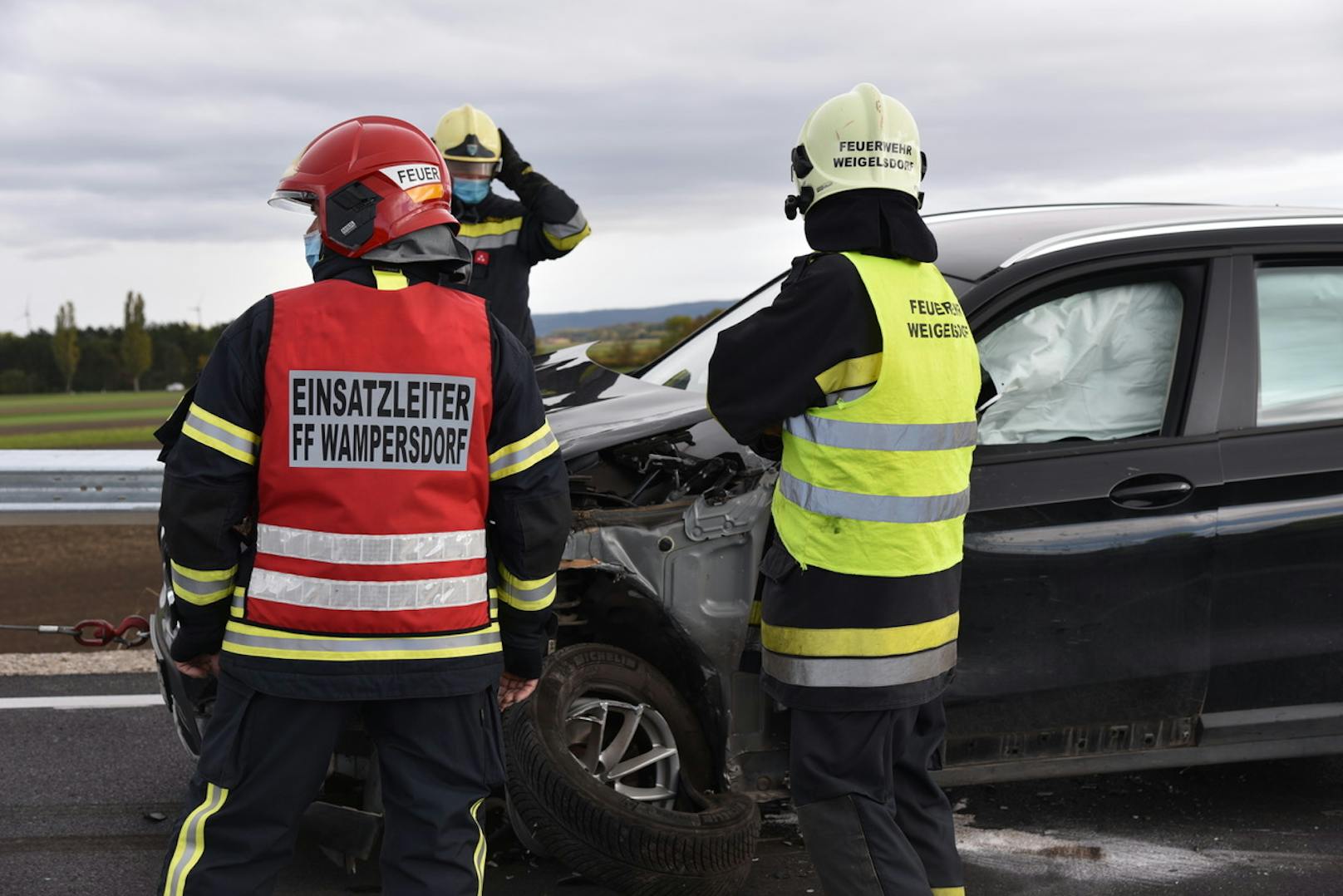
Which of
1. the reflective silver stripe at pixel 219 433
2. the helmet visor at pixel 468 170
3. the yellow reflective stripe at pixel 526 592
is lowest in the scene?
the yellow reflective stripe at pixel 526 592

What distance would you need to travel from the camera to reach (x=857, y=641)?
2969 millimetres

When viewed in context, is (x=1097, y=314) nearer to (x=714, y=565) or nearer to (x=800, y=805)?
(x=714, y=565)

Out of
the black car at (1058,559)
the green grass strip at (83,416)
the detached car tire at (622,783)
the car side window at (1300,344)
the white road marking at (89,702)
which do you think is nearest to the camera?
the detached car tire at (622,783)

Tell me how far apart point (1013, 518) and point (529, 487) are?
156cm

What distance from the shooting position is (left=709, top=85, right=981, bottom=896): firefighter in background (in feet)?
9.57

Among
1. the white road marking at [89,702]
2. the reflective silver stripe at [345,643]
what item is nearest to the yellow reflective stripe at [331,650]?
the reflective silver stripe at [345,643]

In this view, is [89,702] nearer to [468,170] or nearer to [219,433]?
[468,170]

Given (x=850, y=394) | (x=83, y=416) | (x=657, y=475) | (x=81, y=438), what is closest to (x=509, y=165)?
(x=657, y=475)

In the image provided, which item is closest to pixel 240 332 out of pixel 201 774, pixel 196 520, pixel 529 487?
pixel 196 520

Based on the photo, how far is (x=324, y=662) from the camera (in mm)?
2533

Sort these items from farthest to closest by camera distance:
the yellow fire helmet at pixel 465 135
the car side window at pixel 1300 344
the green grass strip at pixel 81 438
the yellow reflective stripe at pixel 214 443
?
1. the green grass strip at pixel 81 438
2. the yellow fire helmet at pixel 465 135
3. the car side window at pixel 1300 344
4. the yellow reflective stripe at pixel 214 443

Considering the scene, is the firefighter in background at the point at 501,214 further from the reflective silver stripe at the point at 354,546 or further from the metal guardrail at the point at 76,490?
the reflective silver stripe at the point at 354,546

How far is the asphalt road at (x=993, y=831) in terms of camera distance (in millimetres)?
3771

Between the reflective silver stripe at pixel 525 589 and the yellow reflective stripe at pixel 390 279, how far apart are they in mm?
610
